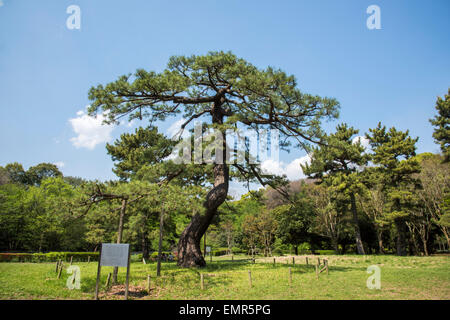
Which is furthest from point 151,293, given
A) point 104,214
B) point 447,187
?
point 447,187

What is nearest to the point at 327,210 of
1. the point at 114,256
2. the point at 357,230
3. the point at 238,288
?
the point at 357,230

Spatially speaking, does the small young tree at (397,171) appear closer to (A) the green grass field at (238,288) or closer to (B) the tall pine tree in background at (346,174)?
(B) the tall pine tree in background at (346,174)

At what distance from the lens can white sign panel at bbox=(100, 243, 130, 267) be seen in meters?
→ 6.94

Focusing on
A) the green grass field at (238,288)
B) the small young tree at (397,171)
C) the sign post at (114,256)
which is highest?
the small young tree at (397,171)

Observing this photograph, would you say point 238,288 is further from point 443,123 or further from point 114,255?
point 443,123

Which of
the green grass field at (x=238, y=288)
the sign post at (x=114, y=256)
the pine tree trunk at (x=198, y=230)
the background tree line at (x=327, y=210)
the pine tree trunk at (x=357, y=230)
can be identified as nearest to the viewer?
the sign post at (x=114, y=256)

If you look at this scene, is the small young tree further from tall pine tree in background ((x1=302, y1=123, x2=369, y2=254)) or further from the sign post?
the sign post

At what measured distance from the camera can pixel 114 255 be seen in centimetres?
700

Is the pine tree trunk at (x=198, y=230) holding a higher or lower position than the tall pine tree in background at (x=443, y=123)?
lower

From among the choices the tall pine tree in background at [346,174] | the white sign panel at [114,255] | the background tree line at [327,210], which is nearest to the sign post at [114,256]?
the white sign panel at [114,255]

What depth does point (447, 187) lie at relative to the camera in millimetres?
21922

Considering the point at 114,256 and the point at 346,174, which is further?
the point at 346,174

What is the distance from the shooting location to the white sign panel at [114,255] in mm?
6938

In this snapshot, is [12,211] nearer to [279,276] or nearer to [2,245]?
[2,245]
